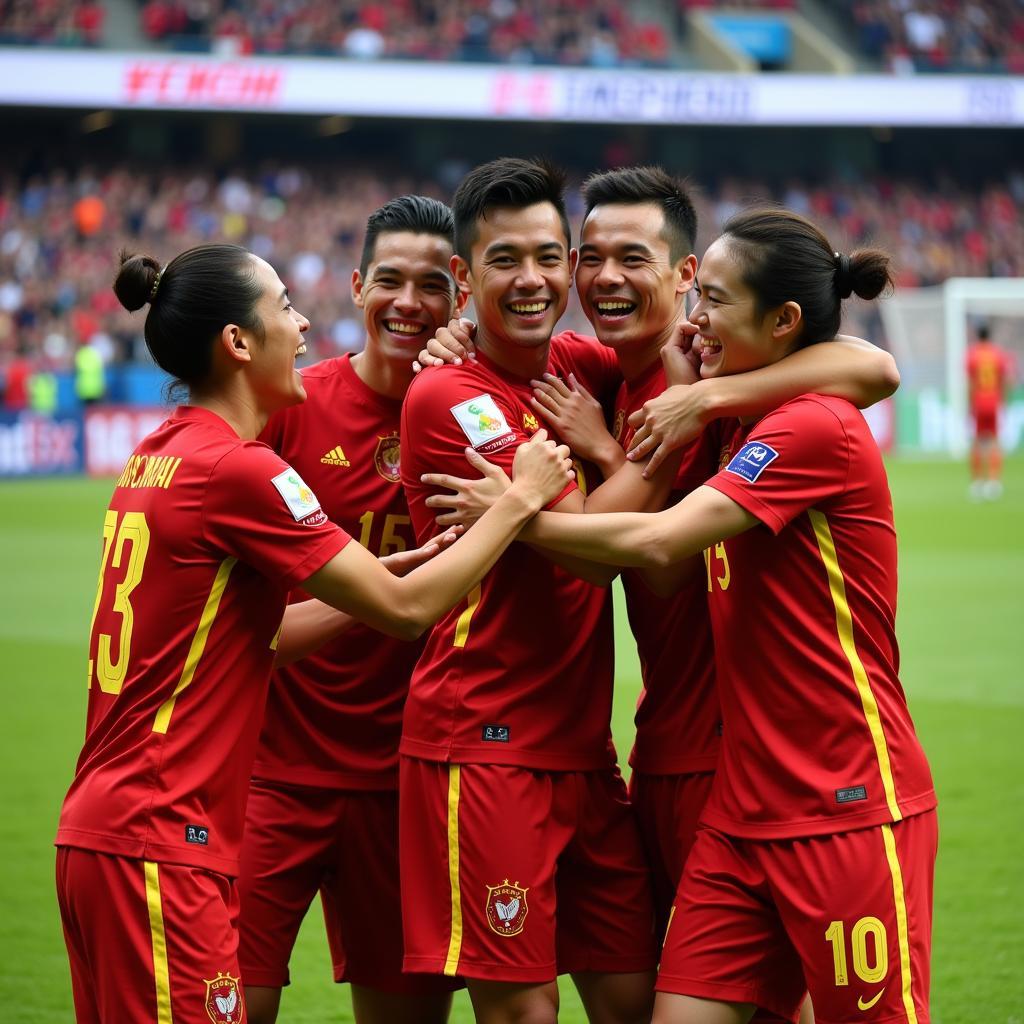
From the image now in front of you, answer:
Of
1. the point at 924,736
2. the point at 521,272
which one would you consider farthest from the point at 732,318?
the point at 924,736

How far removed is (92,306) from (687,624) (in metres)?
29.1

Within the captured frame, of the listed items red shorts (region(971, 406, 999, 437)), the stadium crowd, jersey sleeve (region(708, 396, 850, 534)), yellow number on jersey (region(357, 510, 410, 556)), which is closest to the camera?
jersey sleeve (region(708, 396, 850, 534))

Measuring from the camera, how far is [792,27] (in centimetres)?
4188

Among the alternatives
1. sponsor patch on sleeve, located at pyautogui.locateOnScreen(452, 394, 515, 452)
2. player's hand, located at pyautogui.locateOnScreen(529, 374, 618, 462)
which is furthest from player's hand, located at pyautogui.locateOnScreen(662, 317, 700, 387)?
sponsor patch on sleeve, located at pyautogui.locateOnScreen(452, 394, 515, 452)

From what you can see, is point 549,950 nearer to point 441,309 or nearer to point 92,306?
point 441,309

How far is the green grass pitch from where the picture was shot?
589 centimetres

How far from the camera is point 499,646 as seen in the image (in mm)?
4031

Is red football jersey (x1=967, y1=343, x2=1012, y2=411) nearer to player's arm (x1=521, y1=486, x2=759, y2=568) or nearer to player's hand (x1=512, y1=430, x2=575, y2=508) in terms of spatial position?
player's hand (x1=512, y1=430, x2=575, y2=508)

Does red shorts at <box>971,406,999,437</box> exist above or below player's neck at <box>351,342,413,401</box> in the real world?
above

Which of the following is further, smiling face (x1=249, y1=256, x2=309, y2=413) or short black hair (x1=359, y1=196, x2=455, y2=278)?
short black hair (x1=359, y1=196, x2=455, y2=278)

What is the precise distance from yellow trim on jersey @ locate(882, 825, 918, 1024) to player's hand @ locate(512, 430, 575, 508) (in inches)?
45.2

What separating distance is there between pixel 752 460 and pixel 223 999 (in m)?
1.73

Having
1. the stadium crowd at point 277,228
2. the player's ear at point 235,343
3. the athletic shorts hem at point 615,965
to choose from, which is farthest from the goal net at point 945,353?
the player's ear at point 235,343

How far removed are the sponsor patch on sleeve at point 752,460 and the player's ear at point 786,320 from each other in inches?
14.2
